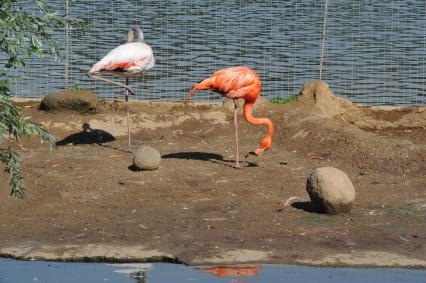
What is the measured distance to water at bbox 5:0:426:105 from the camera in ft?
64.3

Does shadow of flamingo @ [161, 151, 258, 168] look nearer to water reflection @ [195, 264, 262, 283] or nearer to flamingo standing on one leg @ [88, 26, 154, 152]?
flamingo standing on one leg @ [88, 26, 154, 152]

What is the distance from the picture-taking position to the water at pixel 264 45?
1961 centimetres

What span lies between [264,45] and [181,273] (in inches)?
557

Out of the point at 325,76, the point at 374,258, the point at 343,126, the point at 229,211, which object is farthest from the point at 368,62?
the point at 374,258

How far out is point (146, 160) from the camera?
13.1 m

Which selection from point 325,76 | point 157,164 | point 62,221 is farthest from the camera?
point 325,76

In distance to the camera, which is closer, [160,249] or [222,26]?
[160,249]

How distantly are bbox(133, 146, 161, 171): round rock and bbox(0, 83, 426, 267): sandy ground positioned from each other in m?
0.13

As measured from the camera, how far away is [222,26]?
82.0ft

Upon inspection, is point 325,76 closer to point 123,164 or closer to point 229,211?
point 123,164

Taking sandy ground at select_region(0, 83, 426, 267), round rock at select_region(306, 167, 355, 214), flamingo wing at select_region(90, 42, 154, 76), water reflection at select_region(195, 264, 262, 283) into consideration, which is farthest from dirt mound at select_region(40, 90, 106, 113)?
water reflection at select_region(195, 264, 262, 283)

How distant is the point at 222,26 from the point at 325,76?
16.4ft

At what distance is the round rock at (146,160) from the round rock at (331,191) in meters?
2.61

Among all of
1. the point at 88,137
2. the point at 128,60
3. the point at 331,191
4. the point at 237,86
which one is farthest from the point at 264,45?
the point at 331,191
